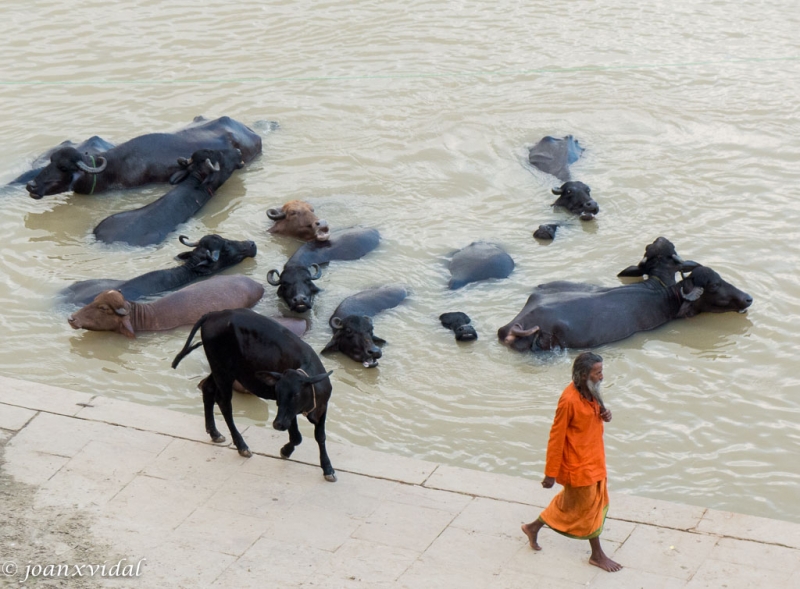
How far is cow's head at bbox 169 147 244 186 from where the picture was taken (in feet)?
38.8

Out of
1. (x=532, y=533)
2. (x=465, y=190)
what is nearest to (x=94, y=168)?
(x=465, y=190)

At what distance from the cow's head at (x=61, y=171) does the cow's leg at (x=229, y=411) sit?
6.09 meters

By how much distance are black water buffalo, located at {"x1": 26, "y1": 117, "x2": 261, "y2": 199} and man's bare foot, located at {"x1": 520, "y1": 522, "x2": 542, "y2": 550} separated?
793 centimetres

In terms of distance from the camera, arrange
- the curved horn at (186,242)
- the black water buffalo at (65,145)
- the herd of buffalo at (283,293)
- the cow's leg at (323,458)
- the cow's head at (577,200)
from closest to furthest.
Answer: the herd of buffalo at (283,293) → the cow's leg at (323,458) → the curved horn at (186,242) → the cow's head at (577,200) → the black water buffalo at (65,145)

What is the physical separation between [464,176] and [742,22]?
7539 mm

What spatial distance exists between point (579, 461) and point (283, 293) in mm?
4606

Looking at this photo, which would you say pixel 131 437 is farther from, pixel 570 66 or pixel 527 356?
pixel 570 66

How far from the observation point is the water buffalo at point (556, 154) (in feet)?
39.9

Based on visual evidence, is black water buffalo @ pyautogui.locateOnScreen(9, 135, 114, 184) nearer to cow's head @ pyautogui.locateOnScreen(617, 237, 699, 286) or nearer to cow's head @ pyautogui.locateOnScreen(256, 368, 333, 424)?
cow's head @ pyautogui.locateOnScreen(617, 237, 699, 286)

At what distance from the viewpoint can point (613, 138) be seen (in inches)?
519

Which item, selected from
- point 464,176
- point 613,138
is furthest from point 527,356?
point 613,138

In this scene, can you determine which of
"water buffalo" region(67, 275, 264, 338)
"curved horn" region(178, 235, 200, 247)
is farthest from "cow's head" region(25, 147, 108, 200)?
"water buffalo" region(67, 275, 264, 338)

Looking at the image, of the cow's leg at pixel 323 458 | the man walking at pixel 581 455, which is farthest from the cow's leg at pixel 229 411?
the man walking at pixel 581 455

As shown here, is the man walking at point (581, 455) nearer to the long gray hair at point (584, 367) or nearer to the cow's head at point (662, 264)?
the long gray hair at point (584, 367)
